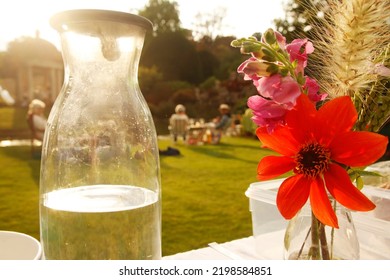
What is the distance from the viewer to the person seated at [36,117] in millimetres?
3791

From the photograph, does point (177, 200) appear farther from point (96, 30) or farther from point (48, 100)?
point (48, 100)

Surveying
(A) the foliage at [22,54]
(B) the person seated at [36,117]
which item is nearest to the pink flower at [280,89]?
(B) the person seated at [36,117]

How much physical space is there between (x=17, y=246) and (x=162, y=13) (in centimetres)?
546

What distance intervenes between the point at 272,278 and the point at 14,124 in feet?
17.8

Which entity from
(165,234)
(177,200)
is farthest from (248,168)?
(165,234)

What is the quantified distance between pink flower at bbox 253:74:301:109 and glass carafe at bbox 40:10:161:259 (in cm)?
15

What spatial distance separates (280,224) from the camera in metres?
0.59

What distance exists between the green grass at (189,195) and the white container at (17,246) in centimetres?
136

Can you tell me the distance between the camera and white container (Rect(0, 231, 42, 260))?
0.36 meters

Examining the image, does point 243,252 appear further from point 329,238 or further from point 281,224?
point 329,238

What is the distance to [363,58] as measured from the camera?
14.2 inches

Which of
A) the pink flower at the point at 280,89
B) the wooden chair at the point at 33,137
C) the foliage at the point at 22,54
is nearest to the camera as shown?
the pink flower at the point at 280,89

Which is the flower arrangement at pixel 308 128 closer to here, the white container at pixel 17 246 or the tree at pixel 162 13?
the white container at pixel 17 246

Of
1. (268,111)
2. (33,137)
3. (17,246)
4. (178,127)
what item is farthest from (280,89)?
(178,127)
